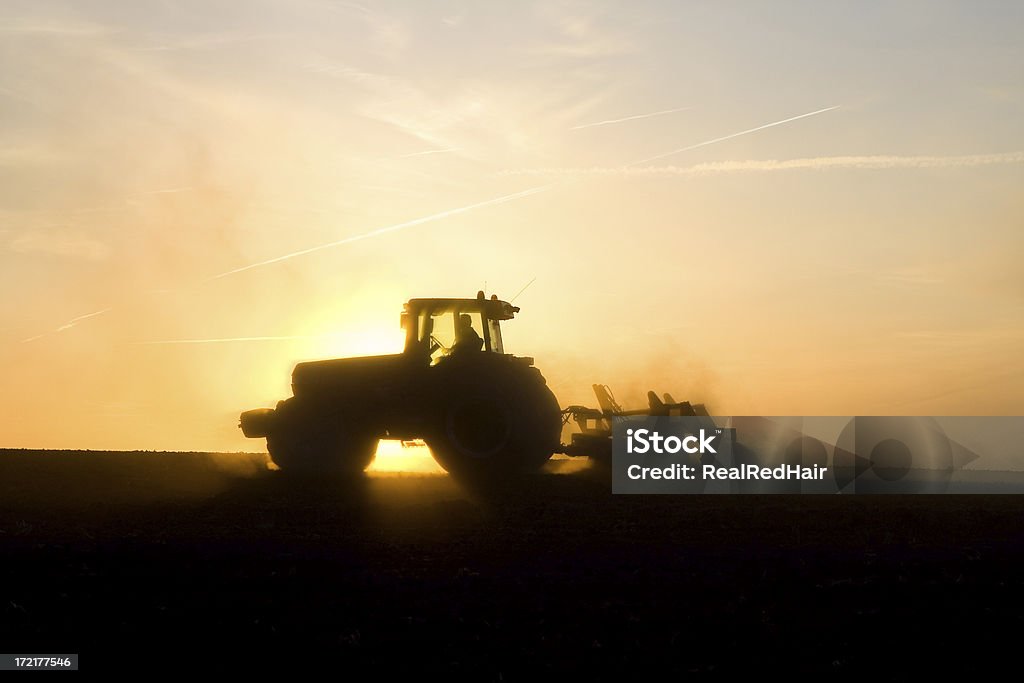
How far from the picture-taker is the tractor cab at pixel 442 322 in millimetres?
23859

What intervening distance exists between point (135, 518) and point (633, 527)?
806cm

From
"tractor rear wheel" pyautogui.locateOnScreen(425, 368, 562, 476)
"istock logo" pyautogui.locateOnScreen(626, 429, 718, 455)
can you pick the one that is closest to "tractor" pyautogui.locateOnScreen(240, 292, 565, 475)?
"tractor rear wheel" pyautogui.locateOnScreen(425, 368, 562, 476)

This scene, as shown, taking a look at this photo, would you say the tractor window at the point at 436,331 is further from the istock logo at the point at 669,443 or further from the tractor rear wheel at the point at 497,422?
the istock logo at the point at 669,443

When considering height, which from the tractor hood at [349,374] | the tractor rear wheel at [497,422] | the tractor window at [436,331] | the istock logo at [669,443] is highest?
the tractor window at [436,331]

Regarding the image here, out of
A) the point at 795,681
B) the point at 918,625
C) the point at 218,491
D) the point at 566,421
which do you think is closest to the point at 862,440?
the point at 566,421

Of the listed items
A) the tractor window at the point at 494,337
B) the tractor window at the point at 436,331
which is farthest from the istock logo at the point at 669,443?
the tractor window at the point at 436,331

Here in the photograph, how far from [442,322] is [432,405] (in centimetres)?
189

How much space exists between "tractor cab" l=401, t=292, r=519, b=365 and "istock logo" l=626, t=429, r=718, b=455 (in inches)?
215

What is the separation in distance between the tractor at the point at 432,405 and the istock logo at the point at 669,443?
347cm

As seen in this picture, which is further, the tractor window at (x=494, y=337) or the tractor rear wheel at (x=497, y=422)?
the tractor window at (x=494, y=337)

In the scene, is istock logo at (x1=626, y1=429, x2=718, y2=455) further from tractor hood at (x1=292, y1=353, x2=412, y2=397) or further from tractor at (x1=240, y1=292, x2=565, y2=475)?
tractor hood at (x1=292, y1=353, x2=412, y2=397)

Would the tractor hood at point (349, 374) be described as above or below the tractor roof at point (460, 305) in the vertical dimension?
below

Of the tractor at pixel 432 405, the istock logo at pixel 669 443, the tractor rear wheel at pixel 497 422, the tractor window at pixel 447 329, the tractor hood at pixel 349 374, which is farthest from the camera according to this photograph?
the istock logo at pixel 669 443

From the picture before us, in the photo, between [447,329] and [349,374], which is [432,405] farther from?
[349,374]
